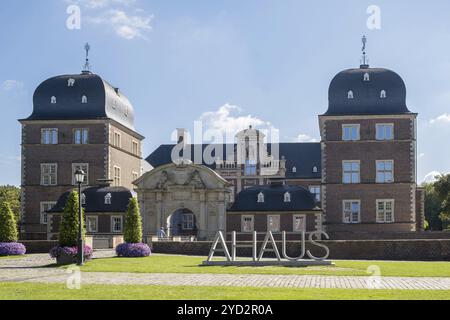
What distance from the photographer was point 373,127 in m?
57.3

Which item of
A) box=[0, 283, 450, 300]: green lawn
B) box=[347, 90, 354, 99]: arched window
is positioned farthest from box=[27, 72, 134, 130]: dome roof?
box=[0, 283, 450, 300]: green lawn

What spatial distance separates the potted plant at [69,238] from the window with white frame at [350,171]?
2914cm

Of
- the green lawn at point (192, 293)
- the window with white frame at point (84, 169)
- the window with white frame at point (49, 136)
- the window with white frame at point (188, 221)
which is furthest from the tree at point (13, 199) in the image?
the green lawn at point (192, 293)

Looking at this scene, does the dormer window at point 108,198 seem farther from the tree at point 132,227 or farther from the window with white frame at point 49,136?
the tree at point 132,227

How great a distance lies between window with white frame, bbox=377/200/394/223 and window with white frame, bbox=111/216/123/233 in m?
20.4

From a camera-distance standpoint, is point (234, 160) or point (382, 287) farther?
point (234, 160)

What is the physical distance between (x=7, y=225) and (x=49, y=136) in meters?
23.0

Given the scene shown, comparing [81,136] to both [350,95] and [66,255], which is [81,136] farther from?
[66,255]

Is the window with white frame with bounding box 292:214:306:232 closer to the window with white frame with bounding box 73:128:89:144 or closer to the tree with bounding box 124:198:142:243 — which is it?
the tree with bounding box 124:198:142:243

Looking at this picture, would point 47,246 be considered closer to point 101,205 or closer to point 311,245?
point 101,205

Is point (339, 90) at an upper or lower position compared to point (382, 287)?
upper

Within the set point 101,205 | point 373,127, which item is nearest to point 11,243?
point 101,205
